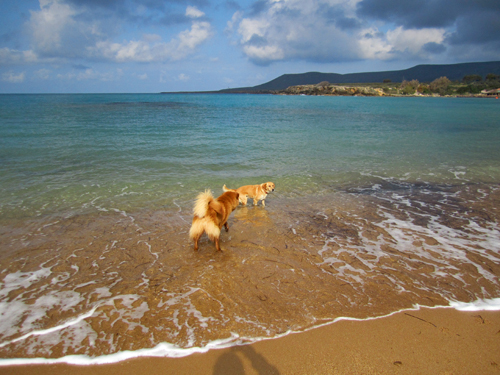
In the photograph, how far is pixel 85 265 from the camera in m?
5.55

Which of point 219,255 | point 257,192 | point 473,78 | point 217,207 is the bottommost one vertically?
point 219,255

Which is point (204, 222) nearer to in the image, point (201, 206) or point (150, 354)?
point (201, 206)

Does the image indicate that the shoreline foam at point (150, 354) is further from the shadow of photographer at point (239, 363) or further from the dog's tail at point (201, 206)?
the dog's tail at point (201, 206)

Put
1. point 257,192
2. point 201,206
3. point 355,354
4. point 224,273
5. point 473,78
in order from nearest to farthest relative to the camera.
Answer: point 355,354
point 224,273
point 201,206
point 257,192
point 473,78

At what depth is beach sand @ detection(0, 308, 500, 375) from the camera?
3213mm

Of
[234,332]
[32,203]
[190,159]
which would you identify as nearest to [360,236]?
[234,332]

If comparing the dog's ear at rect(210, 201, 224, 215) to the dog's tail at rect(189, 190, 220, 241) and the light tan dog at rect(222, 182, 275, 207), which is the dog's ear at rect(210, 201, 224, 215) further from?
the light tan dog at rect(222, 182, 275, 207)

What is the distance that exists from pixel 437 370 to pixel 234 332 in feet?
8.16

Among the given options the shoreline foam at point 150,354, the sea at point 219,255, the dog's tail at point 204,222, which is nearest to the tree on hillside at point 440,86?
the sea at point 219,255

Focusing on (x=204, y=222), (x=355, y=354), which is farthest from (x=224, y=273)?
(x=355, y=354)

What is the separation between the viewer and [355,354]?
3.42 metres

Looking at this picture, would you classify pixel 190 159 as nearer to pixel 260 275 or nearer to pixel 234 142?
pixel 234 142

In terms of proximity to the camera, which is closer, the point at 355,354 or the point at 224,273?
the point at 355,354

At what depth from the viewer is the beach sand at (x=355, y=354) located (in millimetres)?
3213
